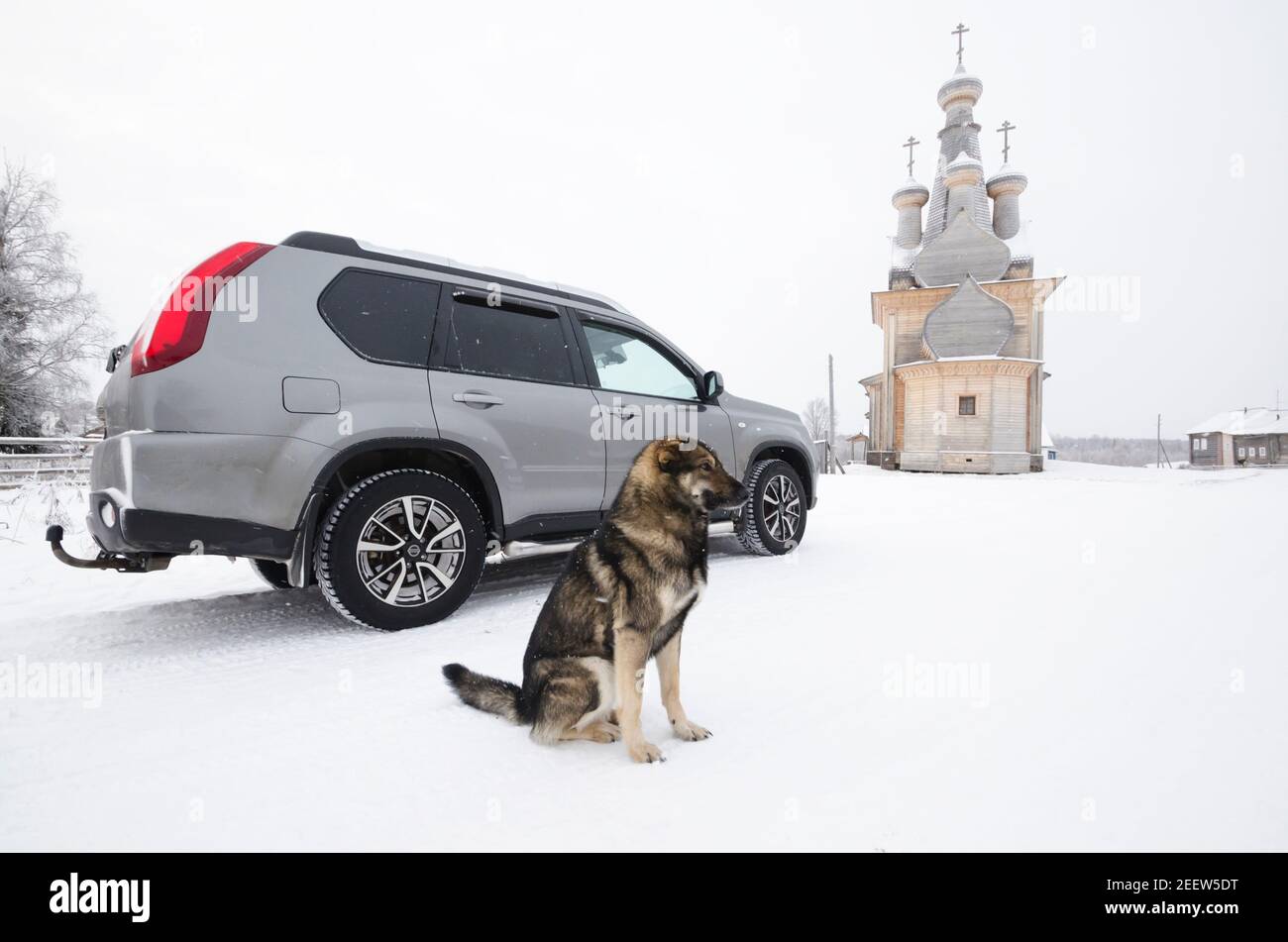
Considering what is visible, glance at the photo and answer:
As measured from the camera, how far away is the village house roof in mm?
45656

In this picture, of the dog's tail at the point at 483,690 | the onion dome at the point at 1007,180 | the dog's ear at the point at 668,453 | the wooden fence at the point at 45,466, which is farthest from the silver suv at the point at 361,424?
the onion dome at the point at 1007,180

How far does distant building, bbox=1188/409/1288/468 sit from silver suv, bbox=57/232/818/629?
202ft

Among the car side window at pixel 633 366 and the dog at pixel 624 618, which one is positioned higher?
the car side window at pixel 633 366

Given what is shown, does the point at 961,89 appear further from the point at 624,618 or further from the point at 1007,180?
the point at 624,618

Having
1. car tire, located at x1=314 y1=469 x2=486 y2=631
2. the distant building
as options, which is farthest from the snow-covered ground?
the distant building

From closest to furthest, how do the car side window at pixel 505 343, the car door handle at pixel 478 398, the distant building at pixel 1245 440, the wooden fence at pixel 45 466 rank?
1. the car door handle at pixel 478 398
2. the car side window at pixel 505 343
3. the wooden fence at pixel 45 466
4. the distant building at pixel 1245 440

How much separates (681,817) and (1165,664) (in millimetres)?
2395

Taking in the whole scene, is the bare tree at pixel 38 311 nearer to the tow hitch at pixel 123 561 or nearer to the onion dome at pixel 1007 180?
the tow hitch at pixel 123 561

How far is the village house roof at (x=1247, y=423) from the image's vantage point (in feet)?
150

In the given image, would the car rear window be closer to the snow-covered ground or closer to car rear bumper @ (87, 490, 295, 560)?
car rear bumper @ (87, 490, 295, 560)

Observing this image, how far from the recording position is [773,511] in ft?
17.8

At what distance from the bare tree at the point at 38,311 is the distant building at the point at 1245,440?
2821 inches

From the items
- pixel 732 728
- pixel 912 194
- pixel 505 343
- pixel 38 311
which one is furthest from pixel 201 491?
pixel 912 194

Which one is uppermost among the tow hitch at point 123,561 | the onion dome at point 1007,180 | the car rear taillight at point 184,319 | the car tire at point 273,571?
the onion dome at point 1007,180
